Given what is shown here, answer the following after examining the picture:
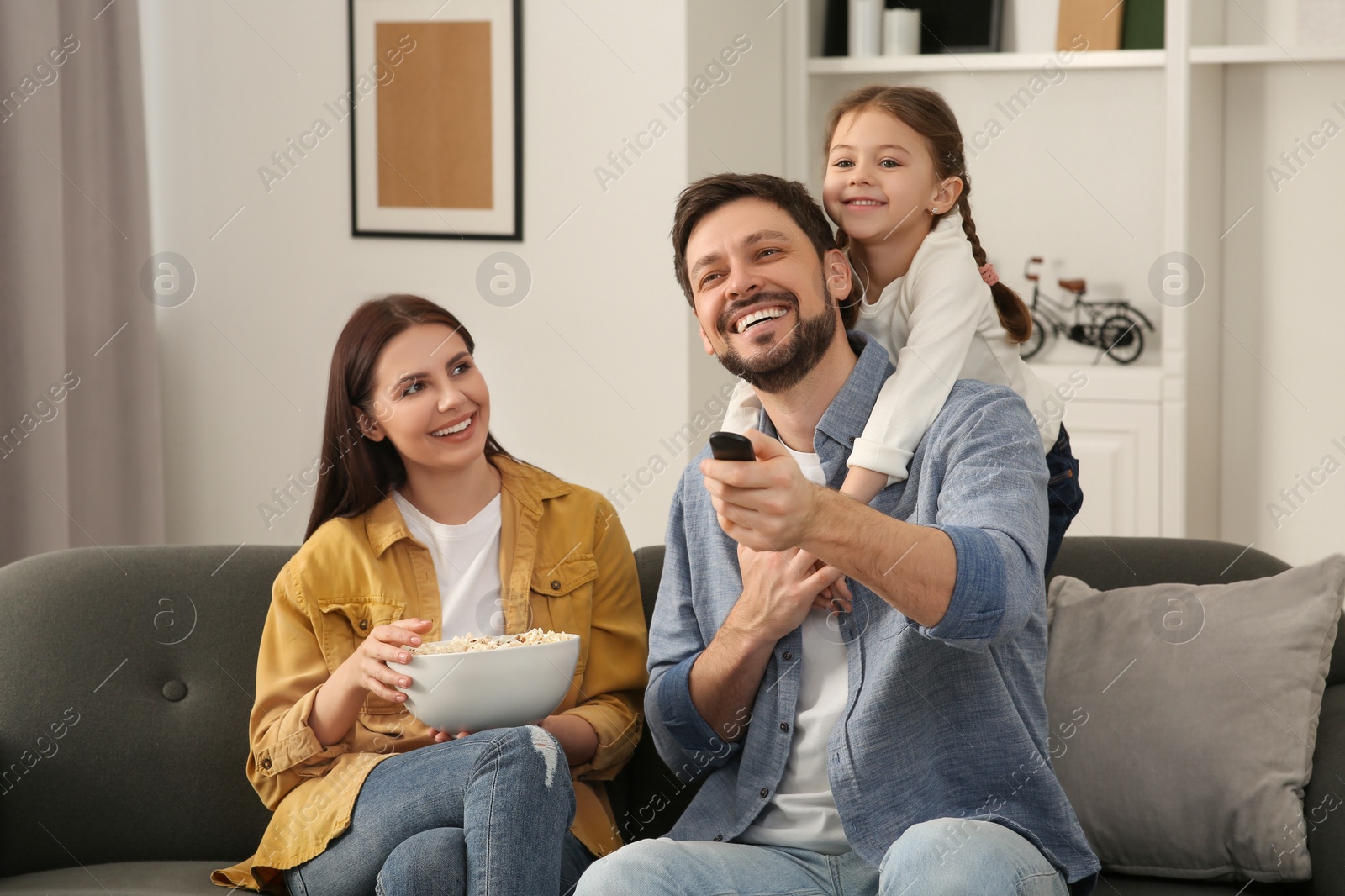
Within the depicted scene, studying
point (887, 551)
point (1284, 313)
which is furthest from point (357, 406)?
point (1284, 313)

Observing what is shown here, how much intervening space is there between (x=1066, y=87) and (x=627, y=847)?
275 centimetres

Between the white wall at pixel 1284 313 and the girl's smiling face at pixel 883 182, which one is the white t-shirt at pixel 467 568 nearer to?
the girl's smiling face at pixel 883 182

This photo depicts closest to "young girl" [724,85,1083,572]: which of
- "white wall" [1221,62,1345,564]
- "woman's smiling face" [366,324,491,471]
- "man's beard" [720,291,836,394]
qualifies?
"man's beard" [720,291,836,394]

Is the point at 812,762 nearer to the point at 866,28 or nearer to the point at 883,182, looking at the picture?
the point at 883,182

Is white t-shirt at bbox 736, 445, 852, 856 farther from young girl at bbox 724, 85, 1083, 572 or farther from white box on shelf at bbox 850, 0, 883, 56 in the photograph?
white box on shelf at bbox 850, 0, 883, 56

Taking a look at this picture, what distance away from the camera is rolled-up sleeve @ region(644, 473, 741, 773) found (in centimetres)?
166

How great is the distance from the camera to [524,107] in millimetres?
3350

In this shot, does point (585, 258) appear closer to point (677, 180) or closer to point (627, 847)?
point (677, 180)

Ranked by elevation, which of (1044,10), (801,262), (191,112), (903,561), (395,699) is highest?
(1044,10)

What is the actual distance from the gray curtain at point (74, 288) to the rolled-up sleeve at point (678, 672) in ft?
6.55

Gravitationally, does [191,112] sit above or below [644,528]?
above

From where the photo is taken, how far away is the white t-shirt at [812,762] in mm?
1574

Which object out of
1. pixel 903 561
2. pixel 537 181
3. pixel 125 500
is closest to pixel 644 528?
pixel 537 181

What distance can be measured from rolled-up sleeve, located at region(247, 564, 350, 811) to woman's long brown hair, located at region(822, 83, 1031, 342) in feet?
2.99
